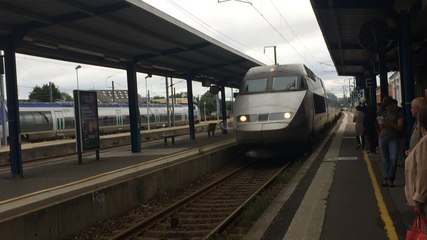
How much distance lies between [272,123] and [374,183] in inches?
183

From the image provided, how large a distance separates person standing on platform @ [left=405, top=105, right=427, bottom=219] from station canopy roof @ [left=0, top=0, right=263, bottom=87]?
8.96 meters

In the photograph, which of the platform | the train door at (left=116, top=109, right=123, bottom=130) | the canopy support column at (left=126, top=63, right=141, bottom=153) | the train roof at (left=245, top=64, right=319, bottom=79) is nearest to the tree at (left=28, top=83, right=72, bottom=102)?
the train door at (left=116, top=109, right=123, bottom=130)

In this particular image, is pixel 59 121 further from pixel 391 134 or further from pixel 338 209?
pixel 338 209

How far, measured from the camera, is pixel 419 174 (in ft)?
12.1

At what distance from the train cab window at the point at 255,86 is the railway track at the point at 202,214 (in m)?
3.27

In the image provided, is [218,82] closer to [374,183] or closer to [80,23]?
[80,23]

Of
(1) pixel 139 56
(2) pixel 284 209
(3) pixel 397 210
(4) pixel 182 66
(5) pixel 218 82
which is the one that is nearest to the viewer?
(3) pixel 397 210

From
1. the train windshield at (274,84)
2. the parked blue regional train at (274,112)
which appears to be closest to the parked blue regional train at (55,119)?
the train windshield at (274,84)

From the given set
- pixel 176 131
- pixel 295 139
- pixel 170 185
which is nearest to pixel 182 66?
pixel 295 139

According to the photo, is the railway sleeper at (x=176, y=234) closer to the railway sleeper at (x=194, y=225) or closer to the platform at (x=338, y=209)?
the railway sleeper at (x=194, y=225)

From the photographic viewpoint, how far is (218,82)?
102 ft

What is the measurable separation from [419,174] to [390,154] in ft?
20.1

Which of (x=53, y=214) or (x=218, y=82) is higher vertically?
(x=218, y=82)

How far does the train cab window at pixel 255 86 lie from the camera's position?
16.3m
